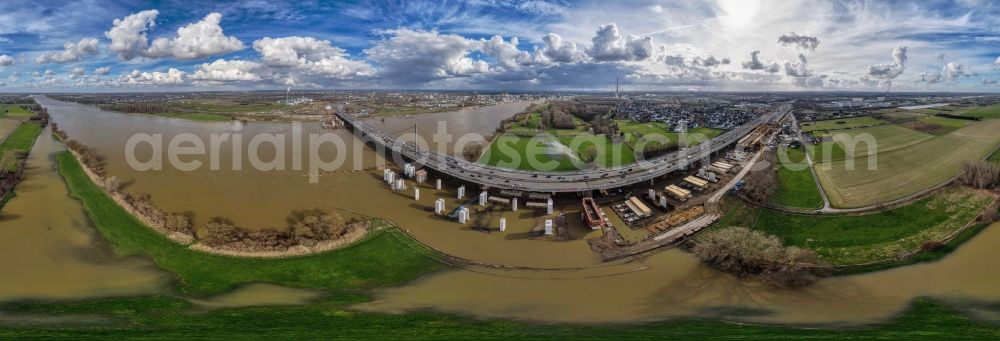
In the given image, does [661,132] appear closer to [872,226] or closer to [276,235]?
[872,226]

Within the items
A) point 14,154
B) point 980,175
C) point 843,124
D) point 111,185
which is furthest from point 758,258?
point 14,154

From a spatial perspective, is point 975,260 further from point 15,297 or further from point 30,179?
point 30,179

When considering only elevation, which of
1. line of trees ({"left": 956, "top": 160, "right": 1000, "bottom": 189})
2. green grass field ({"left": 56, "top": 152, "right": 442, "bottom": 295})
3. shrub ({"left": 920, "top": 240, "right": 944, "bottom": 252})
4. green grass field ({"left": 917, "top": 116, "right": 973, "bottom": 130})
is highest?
green grass field ({"left": 917, "top": 116, "right": 973, "bottom": 130})

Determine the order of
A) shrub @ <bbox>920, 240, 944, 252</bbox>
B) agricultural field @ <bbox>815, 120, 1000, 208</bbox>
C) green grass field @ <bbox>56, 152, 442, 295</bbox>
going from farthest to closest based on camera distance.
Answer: agricultural field @ <bbox>815, 120, 1000, 208</bbox>
shrub @ <bbox>920, 240, 944, 252</bbox>
green grass field @ <bbox>56, 152, 442, 295</bbox>

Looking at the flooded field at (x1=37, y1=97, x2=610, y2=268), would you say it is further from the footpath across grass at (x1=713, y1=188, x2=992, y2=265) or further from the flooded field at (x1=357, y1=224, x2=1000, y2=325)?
the footpath across grass at (x1=713, y1=188, x2=992, y2=265)

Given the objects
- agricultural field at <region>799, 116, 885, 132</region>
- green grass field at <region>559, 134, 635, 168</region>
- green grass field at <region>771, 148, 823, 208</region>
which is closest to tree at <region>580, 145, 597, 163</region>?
green grass field at <region>559, 134, 635, 168</region>

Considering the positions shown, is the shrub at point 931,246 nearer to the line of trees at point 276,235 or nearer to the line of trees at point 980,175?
the line of trees at point 980,175

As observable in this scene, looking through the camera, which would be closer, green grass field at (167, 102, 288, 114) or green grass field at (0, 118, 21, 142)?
green grass field at (0, 118, 21, 142)

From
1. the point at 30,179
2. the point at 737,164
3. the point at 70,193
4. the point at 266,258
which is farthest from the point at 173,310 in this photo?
the point at 737,164
